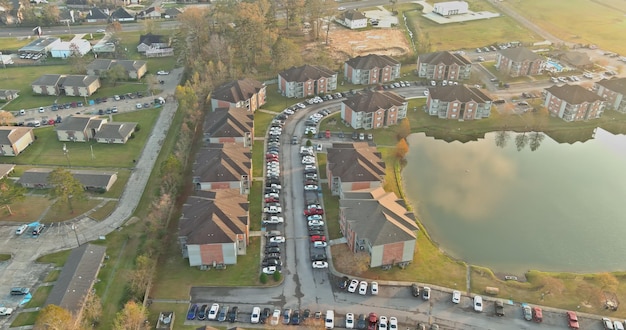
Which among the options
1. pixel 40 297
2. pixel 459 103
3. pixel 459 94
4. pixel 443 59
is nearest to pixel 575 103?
pixel 459 94

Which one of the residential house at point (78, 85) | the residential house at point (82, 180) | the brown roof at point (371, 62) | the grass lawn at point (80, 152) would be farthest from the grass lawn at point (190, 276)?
the brown roof at point (371, 62)

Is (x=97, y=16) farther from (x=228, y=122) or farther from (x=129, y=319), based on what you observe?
(x=129, y=319)

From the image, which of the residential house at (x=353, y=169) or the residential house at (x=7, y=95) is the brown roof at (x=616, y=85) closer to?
the residential house at (x=353, y=169)

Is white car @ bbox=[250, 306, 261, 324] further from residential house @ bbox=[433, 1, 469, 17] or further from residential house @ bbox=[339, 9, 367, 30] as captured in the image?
residential house @ bbox=[433, 1, 469, 17]

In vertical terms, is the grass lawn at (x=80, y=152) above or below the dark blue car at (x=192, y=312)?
below

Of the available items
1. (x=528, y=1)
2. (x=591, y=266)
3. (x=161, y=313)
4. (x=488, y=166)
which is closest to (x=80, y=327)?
(x=161, y=313)

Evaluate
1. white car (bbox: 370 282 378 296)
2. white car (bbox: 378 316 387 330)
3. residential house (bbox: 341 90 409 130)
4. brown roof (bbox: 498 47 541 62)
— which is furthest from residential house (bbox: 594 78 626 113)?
white car (bbox: 378 316 387 330)

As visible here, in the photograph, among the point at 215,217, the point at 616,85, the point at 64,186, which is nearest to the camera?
the point at 215,217
